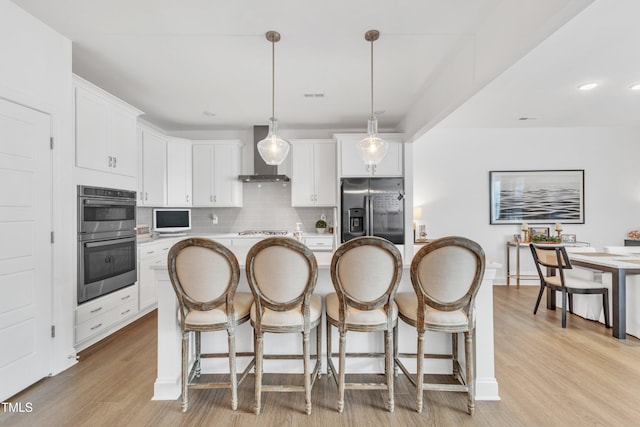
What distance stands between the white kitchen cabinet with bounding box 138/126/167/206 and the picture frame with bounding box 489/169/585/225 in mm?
5405

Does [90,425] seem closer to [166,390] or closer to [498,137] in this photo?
[166,390]

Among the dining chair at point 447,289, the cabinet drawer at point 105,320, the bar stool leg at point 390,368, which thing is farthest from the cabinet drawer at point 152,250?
the dining chair at point 447,289

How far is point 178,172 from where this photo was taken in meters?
4.74

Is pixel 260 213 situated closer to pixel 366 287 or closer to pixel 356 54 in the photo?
pixel 356 54

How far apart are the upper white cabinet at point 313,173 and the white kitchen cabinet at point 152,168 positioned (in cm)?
194

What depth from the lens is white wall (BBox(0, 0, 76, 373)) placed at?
208cm

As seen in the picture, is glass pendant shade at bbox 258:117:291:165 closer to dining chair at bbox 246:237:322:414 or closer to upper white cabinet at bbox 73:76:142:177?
dining chair at bbox 246:237:322:414

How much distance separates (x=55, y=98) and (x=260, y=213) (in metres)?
3.15

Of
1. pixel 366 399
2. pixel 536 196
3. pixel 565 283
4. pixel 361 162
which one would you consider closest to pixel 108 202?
pixel 366 399

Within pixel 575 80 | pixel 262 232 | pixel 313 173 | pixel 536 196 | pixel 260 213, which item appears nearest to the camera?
pixel 575 80

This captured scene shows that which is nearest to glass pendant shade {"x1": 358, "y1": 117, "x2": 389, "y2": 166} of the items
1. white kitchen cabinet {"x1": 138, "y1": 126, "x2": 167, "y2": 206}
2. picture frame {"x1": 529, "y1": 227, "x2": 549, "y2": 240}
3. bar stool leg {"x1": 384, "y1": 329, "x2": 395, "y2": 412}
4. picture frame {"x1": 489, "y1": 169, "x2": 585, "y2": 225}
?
bar stool leg {"x1": 384, "y1": 329, "x2": 395, "y2": 412}

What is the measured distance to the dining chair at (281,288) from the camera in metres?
1.81

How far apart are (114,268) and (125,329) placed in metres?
0.78

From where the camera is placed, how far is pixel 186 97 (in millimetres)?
A: 3795
